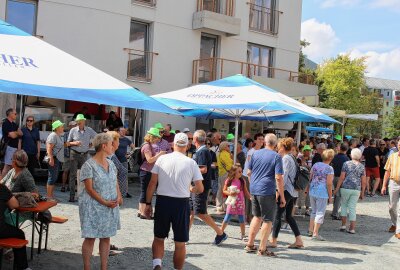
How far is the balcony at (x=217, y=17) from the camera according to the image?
63.2ft

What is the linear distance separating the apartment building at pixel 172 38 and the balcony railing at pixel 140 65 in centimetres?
4

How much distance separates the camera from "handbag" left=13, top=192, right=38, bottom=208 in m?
5.66

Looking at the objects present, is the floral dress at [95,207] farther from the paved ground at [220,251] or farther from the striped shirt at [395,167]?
the striped shirt at [395,167]

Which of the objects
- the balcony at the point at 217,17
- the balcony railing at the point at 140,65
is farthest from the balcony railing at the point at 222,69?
the balcony railing at the point at 140,65

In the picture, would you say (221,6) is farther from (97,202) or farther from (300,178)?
(97,202)

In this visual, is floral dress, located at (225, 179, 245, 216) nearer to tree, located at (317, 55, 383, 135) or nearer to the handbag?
the handbag

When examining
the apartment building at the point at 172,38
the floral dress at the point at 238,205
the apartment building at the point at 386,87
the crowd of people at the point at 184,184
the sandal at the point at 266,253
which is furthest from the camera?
the apartment building at the point at 386,87

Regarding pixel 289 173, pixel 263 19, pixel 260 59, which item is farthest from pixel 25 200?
pixel 263 19

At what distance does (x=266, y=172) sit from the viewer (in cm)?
724

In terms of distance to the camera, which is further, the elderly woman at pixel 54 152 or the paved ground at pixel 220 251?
the elderly woman at pixel 54 152

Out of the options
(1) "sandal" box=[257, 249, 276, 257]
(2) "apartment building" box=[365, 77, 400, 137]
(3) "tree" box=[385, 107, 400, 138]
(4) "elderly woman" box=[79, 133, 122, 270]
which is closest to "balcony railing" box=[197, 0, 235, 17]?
(1) "sandal" box=[257, 249, 276, 257]

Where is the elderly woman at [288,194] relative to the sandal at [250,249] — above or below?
above

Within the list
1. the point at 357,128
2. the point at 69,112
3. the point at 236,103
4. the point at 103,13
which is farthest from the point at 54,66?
the point at 357,128

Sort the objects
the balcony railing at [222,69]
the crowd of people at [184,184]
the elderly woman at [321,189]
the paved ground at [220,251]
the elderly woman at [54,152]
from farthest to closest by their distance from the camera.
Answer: the balcony railing at [222,69] < the elderly woman at [54,152] < the elderly woman at [321,189] < the paved ground at [220,251] < the crowd of people at [184,184]
